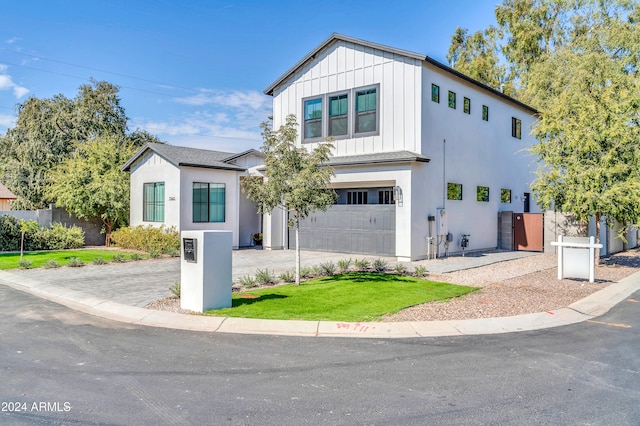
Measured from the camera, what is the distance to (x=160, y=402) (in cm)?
432

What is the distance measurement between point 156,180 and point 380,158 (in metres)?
10.4

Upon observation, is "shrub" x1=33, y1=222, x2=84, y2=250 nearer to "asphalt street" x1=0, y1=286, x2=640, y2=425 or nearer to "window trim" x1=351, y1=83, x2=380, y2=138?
"window trim" x1=351, y1=83, x2=380, y2=138

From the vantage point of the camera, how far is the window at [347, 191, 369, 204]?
60.4ft

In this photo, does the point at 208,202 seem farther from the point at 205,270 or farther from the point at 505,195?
the point at 505,195

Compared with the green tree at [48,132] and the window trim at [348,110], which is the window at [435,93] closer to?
the window trim at [348,110]

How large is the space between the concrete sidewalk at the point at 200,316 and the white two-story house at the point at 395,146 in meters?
2.00

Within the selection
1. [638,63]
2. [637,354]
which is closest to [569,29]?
[638,63]

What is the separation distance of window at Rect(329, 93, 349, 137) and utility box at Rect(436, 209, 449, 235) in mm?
5020

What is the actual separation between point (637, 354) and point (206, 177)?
16984mm

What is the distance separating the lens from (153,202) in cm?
2019

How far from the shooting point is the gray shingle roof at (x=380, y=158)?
612 inches

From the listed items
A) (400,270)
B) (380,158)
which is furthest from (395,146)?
(400,270)

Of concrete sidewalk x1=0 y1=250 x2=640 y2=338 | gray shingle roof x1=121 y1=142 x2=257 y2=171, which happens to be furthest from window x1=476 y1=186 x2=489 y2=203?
gray shingle roof x1=121 y1=142 x2=257 y2=171


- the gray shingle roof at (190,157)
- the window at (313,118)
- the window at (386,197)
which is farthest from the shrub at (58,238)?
the window at (386,197)
